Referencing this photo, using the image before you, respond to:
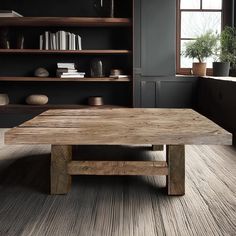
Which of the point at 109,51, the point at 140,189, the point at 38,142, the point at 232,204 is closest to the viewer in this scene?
the point at 38,142

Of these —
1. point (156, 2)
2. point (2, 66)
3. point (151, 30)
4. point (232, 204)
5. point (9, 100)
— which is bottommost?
point (232, 204)

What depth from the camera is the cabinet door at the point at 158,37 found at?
480 centimetres

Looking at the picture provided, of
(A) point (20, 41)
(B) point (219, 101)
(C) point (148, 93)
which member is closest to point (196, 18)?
(C) point (148, 93)

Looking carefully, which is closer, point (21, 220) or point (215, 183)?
point (21, 220)

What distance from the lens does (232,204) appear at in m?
2.07

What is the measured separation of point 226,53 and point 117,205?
129 inches

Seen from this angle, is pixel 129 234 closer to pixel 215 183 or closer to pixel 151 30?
pixel 215 183

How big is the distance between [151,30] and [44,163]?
255cm

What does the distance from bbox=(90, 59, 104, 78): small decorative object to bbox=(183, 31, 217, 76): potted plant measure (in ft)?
3.77

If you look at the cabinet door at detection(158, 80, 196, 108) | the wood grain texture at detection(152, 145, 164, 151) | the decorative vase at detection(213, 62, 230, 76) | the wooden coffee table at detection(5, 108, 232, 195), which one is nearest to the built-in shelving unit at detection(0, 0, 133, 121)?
the cabinet door at detection(158, 80, 196, 108)

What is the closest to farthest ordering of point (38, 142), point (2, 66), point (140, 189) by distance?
point (38, 142)
point (140, 189)
point (2, 66)

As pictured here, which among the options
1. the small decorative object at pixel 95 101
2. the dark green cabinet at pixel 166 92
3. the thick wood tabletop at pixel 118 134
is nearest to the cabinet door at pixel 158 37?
the dark green cabinet at pixel 166 92

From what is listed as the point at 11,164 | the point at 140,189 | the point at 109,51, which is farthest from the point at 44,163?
the point at 109,51

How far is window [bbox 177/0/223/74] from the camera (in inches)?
206
